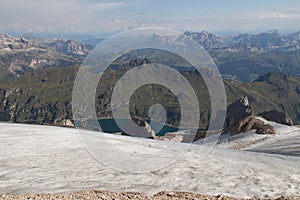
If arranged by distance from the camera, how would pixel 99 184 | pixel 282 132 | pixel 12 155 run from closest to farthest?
1. pixel 99 184
2. pixel 12 155
3. pixel 282 132

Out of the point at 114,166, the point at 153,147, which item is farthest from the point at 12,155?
the point at 153,147

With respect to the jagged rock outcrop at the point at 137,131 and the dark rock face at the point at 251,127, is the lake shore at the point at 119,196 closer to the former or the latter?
the dark rock face at the point at 251,127

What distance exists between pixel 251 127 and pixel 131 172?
67.1 metres

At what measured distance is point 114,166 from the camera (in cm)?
2519

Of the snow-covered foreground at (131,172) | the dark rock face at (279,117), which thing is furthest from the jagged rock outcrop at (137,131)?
the snow-covered foreground at (131,172)

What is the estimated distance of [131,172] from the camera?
77.5 feet

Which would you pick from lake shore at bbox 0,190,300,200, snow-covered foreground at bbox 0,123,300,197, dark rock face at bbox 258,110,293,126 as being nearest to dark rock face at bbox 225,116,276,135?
snow-covered foreground at bbox 0,123,300,197

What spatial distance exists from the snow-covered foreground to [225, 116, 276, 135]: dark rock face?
4692 cm

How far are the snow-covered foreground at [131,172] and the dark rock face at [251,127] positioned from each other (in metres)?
46.9

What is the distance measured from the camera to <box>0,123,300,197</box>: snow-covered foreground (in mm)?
20406

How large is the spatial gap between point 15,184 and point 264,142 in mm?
54459

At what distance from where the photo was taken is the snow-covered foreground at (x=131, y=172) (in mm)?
20406

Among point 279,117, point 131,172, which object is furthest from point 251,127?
point 279,117

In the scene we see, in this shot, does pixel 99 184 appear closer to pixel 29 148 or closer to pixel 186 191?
pixel 186 191
